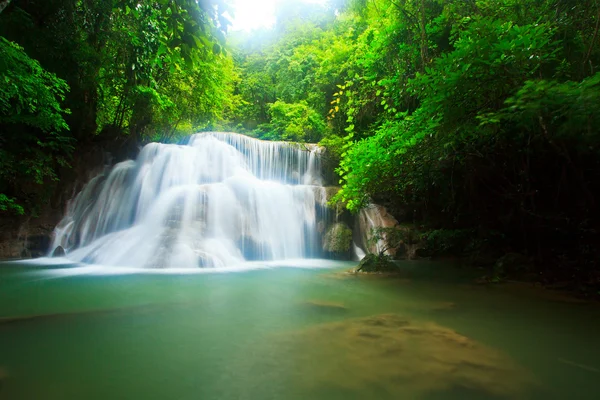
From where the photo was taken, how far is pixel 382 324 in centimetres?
333

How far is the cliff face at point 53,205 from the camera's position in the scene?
925 cm

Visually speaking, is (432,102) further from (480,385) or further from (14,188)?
(14,188)

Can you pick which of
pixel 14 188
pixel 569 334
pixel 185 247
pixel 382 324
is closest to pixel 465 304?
pixel 569 334

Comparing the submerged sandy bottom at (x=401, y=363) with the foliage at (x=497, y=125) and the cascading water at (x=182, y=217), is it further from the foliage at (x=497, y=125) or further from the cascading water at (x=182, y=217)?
the cascading water at (x=182, y=217)

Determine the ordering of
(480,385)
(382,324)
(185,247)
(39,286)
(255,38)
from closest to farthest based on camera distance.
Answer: (480,385) → (382,324) → (39,286) → (185,247) → (255,38)

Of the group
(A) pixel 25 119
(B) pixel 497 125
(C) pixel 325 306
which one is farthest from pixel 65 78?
(B) pixel 497 125

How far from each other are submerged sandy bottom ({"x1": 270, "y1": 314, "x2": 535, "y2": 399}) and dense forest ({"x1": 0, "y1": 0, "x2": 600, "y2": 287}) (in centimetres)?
238

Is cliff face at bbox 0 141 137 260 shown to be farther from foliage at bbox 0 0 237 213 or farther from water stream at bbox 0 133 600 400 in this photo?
water stream at bbox 0 133 600 400

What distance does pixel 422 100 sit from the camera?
190 inches

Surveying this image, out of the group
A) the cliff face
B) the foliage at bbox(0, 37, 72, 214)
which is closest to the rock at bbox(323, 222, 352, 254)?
the foliage at bbox(0, 37, 72, 214)

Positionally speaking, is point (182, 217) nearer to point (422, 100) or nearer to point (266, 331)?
point (266, 331)

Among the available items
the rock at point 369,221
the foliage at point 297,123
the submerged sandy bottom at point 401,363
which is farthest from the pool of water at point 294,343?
the foliage at point 297,123

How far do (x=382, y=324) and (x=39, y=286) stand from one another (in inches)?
215

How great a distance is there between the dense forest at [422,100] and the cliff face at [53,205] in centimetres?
35
